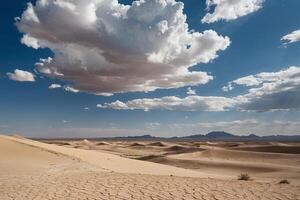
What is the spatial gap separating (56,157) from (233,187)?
11824 millimetres

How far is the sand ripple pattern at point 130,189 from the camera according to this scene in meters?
10.3

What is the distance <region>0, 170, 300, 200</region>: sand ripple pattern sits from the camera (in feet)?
33.7

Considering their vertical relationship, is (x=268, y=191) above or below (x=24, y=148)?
below

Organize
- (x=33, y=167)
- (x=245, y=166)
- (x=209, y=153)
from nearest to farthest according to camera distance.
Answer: (x=33, y=167), (x=245, y=166), (x=209, y=153)

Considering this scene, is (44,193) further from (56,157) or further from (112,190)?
(56,157)

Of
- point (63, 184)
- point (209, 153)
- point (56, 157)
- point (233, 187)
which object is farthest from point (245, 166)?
point (63, 184)

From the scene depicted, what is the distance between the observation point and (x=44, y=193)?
10.5 metres

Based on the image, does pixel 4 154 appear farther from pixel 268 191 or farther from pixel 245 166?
pixel 245 166

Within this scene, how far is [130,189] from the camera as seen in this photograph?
434 inches

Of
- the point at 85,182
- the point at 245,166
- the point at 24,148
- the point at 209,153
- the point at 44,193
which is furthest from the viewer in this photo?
the point at 209,153

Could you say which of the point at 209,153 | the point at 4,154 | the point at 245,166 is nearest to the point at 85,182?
the point at 4,154

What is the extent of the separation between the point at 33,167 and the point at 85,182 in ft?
16.7

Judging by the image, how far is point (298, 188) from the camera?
11.9m

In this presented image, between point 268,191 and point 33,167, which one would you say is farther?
point 33,167
